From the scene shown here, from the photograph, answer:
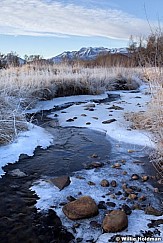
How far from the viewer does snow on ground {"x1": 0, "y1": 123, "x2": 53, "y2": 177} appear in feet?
13.3

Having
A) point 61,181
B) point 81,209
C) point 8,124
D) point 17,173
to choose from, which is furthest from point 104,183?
point 8,124

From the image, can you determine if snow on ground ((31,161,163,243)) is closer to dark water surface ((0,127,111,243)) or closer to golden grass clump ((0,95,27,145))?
dark water surface ((0,127,111,243))

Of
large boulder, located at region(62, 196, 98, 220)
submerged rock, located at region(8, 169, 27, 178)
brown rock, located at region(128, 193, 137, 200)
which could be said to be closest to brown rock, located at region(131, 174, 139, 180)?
brown rock, located at region(128, 193, 137, 200)

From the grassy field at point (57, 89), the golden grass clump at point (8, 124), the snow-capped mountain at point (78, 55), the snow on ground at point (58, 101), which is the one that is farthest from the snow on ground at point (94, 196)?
the snow-capped mountain at point (78, 55)

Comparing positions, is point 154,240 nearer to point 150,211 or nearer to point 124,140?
point 150,211

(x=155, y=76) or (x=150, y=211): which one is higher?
(x=155, y=76)

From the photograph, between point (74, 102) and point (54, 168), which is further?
point (74, 102)

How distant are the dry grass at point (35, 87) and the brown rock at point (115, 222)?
8.07 feet

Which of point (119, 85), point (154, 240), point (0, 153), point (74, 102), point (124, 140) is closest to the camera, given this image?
point (154, 240)

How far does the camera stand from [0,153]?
13.6ft

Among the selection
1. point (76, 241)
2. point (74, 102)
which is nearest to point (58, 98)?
point (74, 102)

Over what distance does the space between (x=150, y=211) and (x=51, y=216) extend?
32.7 inches

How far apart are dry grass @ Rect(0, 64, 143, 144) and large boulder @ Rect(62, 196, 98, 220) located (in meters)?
2.13

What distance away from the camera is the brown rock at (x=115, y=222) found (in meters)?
2.39
